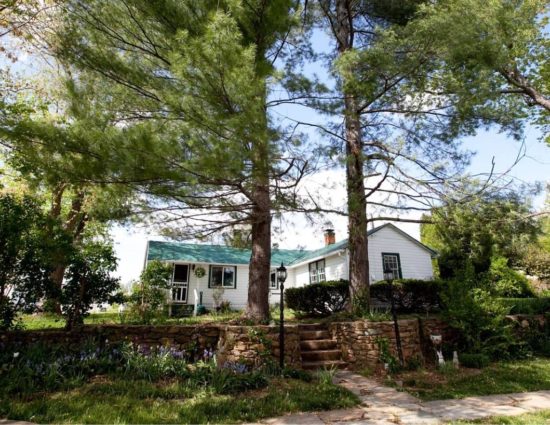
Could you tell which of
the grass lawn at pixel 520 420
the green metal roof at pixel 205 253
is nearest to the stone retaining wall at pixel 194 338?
the grass lawn at pixel 520 420

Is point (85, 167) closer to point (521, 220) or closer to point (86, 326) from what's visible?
point (86, 326)

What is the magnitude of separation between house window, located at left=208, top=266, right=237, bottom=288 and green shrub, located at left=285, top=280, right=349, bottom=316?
529cm

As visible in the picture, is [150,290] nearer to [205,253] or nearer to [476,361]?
[205,253]

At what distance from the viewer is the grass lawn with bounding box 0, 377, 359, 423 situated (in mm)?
3668

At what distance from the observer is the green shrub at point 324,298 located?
11117mm

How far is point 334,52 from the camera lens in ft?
29.5

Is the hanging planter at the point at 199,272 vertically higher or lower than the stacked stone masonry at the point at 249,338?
higher

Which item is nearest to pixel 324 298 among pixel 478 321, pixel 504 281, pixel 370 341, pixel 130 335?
pixel 370 341

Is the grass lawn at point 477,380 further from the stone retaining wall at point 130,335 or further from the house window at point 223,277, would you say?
the house window at point 223,277

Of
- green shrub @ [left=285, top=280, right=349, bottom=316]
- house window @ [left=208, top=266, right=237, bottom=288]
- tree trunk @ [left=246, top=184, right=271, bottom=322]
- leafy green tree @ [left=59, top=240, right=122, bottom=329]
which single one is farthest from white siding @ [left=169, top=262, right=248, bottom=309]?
leafy green tree @ [left=59, top=240, right=122, bottom=329]

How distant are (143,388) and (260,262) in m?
3.52

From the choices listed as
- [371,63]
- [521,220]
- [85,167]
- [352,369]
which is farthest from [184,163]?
[521,220]

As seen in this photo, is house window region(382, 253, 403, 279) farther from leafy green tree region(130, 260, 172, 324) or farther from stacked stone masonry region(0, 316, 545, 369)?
leafy green tree region(130, 260, 172, 324)

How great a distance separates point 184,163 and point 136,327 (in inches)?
142
